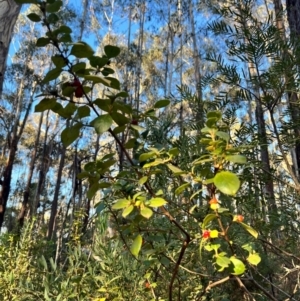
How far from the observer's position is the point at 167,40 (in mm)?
11148

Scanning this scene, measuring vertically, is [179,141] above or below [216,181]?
above

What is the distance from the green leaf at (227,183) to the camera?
425 mm

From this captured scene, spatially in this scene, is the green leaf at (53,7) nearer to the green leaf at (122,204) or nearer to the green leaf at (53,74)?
the green leaf at (53,74)

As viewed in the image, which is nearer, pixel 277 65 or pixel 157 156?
pixel 157 156

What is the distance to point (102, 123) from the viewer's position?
0.47 m

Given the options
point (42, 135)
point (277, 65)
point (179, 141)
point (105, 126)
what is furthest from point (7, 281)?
point (42, 135)

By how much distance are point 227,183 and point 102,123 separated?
0.17m

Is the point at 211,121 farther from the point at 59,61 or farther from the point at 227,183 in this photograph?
the point at 59,61

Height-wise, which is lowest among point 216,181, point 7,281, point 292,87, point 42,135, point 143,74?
point 7,281

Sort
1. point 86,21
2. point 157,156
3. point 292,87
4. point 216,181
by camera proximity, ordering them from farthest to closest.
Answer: point 86,21 < point 292,87 < point 157,156 < point 216,181

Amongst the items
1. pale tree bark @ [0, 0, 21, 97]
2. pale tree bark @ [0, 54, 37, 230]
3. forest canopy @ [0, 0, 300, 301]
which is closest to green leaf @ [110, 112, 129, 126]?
forest canopy @ [0, 0, 300, 301]

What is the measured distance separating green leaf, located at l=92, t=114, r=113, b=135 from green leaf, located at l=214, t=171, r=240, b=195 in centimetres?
15

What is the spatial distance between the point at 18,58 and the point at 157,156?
12063 millimetres

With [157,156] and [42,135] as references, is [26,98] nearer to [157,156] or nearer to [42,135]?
[42,135]
